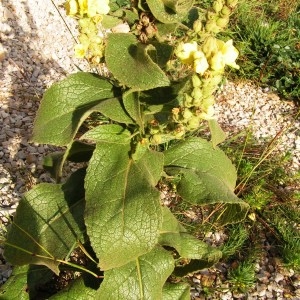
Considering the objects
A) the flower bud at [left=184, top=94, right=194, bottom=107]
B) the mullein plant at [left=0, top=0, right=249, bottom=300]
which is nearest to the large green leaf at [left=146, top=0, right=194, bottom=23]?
the mullein plant at [left=0, top=0, right=249, bottom=300]

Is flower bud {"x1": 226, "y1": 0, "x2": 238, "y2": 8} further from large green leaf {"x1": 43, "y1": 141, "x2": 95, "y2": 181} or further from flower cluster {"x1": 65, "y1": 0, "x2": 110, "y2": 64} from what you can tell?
large green leaf {"x1": 43, "y1": 141, "x2": 95, "y2": 181}

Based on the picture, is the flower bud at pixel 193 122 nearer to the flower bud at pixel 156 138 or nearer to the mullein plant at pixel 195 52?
the mullein plant at pixel 195 52

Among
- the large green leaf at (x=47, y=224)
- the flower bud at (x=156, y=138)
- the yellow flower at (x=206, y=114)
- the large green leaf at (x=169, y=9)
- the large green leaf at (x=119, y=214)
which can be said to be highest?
the large green leaf at (x=169, y=9)

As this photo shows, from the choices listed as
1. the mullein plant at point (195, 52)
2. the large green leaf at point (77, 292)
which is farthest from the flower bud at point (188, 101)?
the large green leaf at point (77, 292)

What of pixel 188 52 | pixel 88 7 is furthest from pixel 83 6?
pixel 188 52

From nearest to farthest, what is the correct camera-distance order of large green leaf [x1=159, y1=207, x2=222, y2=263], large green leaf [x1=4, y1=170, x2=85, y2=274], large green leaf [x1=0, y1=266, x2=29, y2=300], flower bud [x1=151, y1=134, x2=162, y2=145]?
flower bud [x1=151, y1=134, x2=162, y2=145]
large green leaf [x1=4, y1=170, x2=85, y2=274]
large green leaf [x1=159, y1=207, x2=222, y2=263]
large green leaf [x1=0, y1=266, x2=29, y2=300]

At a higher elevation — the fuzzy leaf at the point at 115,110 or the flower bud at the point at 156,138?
the fuzzy leaf at the point at 115,110
